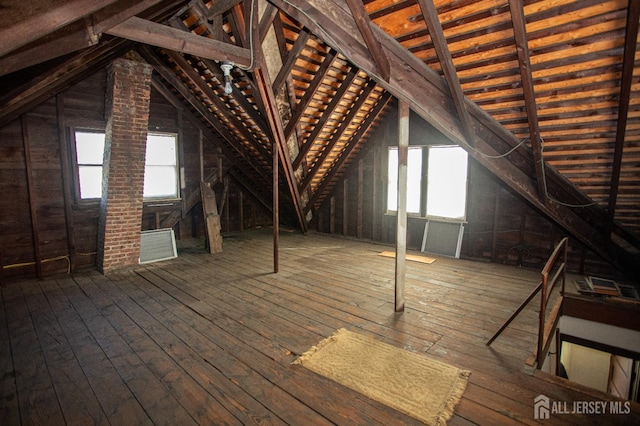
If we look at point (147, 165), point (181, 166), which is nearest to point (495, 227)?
point (181, 166)

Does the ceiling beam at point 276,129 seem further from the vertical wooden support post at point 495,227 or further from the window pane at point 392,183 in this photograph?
the vertical wooden support post at point 495,227

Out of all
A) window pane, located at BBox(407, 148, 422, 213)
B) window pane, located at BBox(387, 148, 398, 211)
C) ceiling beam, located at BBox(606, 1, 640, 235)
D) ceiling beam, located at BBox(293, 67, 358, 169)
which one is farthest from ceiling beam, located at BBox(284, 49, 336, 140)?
ceiling beam, located at BBox(606, 1, 640, 235)

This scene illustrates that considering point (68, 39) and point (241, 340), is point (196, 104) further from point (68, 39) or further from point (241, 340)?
point (241, 340)

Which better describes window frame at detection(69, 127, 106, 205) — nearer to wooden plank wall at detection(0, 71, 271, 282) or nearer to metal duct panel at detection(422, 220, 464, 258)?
wooden plank wall at detection(0, 71, 271, 282)

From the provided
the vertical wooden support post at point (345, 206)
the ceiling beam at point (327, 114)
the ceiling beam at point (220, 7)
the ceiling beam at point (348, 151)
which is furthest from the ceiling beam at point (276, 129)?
the vertical wooden support post at point (345, 206)

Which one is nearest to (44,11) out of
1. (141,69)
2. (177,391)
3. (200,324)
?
(177,391)

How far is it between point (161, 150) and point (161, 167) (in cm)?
36

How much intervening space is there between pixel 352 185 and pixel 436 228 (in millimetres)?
2233

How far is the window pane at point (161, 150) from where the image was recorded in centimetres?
661

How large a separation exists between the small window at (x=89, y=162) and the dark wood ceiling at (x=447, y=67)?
0.90 meters

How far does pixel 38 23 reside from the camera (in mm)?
1228

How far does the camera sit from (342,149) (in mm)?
6965

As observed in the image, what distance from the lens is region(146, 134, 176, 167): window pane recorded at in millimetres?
6605

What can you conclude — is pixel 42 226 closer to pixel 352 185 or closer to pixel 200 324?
pixel 200 324
